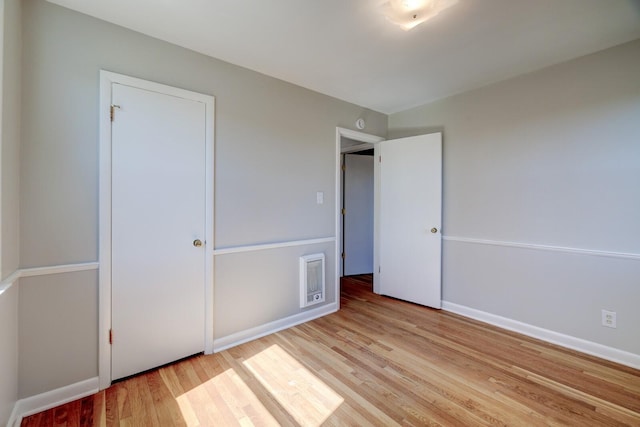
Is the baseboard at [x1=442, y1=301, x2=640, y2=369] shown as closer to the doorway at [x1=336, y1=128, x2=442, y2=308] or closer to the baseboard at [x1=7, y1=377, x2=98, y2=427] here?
the doorway at [x1=336, y1=128, x2=442, y2=308]

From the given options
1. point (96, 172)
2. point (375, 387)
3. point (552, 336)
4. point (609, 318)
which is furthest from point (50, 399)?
point (609, 318)

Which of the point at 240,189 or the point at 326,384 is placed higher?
the point at 240,189

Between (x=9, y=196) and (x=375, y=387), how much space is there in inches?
93.2

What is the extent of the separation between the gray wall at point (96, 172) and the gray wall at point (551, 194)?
67.9 inches

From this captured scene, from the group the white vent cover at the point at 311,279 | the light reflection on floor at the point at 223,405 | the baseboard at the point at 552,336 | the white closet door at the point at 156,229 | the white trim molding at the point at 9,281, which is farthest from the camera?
the white vent cover at the point at 311,279

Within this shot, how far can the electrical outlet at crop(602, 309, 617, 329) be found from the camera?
2.14 metres

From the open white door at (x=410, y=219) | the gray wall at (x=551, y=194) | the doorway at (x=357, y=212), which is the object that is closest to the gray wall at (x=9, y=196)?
the open white door at (x=410, y=219)

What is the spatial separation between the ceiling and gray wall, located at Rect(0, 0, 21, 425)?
0.46 metres

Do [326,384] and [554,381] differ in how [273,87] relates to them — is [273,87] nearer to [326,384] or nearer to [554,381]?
[326,384]

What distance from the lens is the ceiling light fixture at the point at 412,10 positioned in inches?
63.7

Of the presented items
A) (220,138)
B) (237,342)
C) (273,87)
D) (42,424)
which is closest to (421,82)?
(273,87)

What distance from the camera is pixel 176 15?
5.72ft

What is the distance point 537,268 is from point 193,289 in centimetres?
303

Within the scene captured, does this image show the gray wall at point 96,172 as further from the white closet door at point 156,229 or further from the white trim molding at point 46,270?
the white closet door at point 156,229
